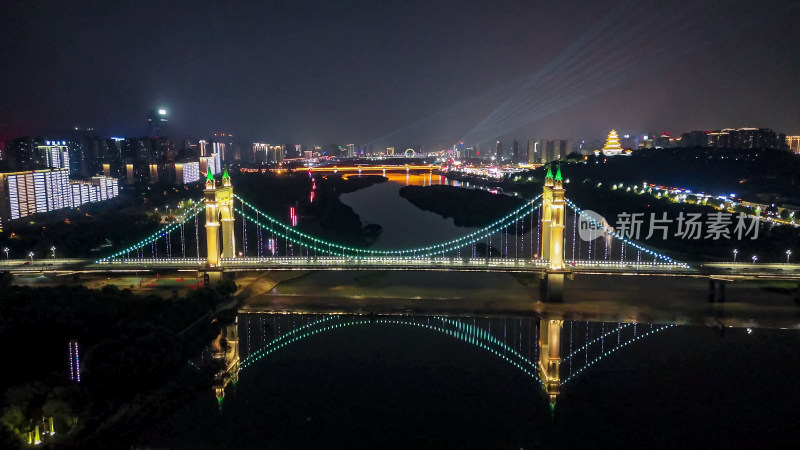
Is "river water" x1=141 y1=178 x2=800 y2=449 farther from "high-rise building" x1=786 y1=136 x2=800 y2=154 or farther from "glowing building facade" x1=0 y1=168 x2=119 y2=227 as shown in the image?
"high-rise building" x1=786 y1=136 x2=800 y2=154

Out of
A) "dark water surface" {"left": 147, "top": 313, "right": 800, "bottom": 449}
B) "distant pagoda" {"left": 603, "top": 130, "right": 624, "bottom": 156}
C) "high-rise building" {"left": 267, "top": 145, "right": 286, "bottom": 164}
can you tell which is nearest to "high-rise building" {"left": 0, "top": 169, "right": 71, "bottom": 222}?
"dark water surface" {"left": 147, "top": 313, "right": 800, "bottom": 449}

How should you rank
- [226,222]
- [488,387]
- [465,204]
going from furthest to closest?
1. [465,204]
2. [226,222]
3. [488,387]

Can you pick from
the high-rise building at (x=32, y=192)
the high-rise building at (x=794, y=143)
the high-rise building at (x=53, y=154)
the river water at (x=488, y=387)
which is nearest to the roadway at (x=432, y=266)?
the river water at (x=488, y=387)

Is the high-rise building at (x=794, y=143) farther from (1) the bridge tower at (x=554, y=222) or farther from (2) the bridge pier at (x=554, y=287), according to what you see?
(2) the bridge pier at (x=554, y=287)

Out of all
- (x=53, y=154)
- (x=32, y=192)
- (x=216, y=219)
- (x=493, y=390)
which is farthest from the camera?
(x=53, y=154)

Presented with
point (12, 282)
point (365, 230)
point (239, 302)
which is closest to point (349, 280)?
point (239, 302)

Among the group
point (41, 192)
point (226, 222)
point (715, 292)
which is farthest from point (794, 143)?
point (41, 192)

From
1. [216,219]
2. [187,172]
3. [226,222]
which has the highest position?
[187,172]

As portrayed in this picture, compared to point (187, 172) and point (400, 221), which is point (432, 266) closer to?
point (400, 221)

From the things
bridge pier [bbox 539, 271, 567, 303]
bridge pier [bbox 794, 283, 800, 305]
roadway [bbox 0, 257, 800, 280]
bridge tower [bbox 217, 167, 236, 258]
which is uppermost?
bridge tower [bbox 217, 167, 236, 258]
